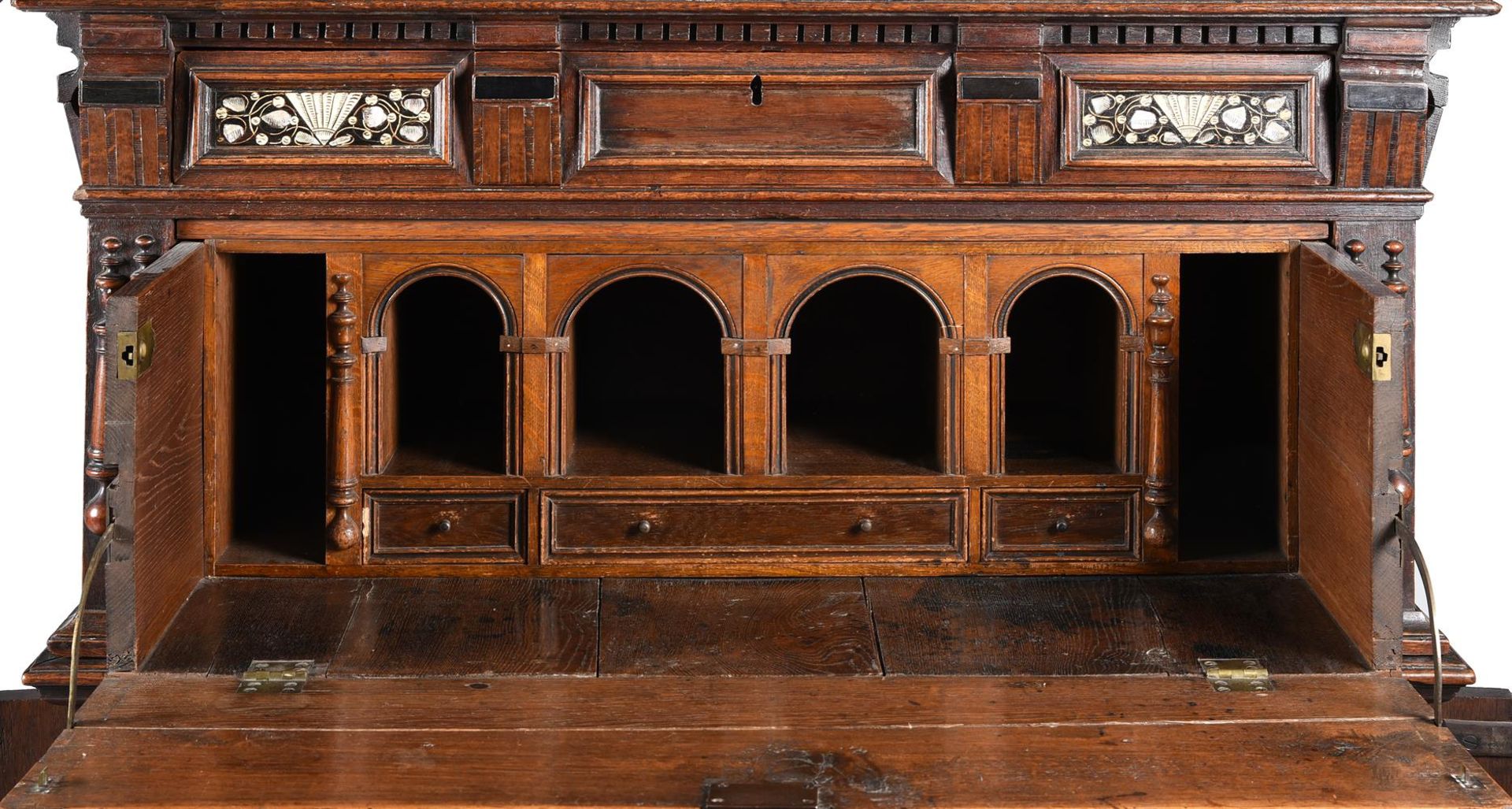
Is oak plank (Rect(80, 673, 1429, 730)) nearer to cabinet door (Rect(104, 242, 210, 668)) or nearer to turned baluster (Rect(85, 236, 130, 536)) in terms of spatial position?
cabinet door (Rect(104, 242, 210, 668))

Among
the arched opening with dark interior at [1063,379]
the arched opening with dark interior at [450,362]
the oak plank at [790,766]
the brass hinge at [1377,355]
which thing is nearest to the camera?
the oak plank at [790,766]

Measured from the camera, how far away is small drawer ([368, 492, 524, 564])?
4.23 metres

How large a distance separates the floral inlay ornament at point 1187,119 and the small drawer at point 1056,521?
28.5 inches

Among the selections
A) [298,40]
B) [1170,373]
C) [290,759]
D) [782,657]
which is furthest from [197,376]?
[1170,373]

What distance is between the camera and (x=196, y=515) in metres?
4.16

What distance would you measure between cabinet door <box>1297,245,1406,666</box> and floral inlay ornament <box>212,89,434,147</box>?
180cm

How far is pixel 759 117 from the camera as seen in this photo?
4105 mm

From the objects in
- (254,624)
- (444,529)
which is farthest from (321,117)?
(254,624)

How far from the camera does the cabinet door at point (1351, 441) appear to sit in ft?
12.0

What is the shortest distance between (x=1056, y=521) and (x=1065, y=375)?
88cm

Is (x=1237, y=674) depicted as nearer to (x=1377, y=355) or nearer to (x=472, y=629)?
(x=1377, y=355)

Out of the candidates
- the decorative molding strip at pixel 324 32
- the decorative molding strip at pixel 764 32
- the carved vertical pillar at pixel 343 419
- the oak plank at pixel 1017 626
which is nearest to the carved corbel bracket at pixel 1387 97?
the decorative molding strip at pixel 764 32

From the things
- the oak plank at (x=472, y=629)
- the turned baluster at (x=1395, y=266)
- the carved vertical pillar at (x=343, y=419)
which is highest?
the turned baluster at (x=1395, y=266)

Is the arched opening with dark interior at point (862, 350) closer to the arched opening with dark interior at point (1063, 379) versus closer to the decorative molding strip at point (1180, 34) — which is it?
the arched opening with dark interior at point (1063, 379)
